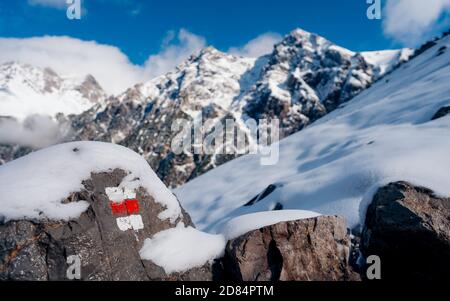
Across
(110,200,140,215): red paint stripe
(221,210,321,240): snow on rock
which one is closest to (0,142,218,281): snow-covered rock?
(110,200,140,215): red paint stripe

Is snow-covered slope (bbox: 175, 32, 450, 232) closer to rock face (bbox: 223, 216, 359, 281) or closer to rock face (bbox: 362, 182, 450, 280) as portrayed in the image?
rock face (bbox: 362, 182, 450, 280)

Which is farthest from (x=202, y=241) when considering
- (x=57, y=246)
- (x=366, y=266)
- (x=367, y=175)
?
(x=367, y=175)

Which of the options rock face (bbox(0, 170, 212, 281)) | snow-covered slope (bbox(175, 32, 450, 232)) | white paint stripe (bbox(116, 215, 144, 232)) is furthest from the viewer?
snow-covered slope (bbox(175, 32, 450, 232))

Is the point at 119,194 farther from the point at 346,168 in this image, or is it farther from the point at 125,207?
the point at 346,168

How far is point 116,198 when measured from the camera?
10883mm

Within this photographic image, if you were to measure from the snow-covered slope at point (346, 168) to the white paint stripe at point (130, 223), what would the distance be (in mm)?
3345

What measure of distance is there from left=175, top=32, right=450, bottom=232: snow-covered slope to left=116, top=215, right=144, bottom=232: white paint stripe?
11.0 feet

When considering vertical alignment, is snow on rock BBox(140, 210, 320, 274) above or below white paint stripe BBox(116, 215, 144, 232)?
below

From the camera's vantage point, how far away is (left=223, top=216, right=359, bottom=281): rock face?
35.3ft

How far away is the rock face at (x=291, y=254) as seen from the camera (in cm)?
1077
